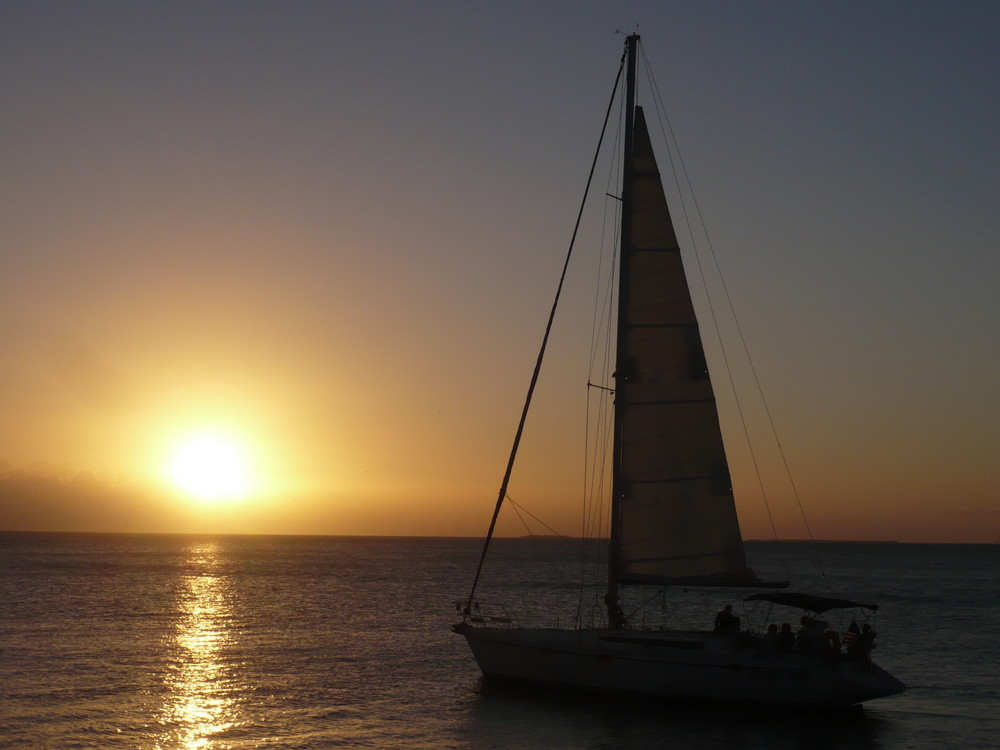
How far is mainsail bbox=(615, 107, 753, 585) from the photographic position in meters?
27.3

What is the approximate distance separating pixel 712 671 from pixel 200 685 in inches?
658

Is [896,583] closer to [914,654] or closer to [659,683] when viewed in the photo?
[914,654]


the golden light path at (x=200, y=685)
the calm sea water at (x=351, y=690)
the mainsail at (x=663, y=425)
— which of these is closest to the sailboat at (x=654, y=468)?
the mainsail at (x=663, y=425)

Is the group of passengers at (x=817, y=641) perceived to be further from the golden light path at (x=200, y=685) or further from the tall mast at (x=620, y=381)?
the golden light path at (x=200, y=685)

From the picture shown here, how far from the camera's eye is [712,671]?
2619 centimetres

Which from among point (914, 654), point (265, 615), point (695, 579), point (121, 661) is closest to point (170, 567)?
point (265, 615)

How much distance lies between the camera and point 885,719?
90.2 feet

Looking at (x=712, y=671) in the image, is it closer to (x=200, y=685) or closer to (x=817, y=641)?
(x=817, y=641)

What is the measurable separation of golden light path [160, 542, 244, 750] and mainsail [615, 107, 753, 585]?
11.6 m

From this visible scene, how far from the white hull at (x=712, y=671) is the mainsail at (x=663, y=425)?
194 cm

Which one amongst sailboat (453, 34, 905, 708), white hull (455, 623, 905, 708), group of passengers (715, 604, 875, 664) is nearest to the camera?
white hull (455, 623, 905, 708)

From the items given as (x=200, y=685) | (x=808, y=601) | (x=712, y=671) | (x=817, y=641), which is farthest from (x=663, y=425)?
(x=200, y=685)

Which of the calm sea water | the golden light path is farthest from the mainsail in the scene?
the golden light path

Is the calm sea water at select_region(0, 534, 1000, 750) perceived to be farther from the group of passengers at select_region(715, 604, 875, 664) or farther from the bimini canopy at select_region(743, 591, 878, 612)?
the bimini canopy at select_region(743, 591, 878, 612)
